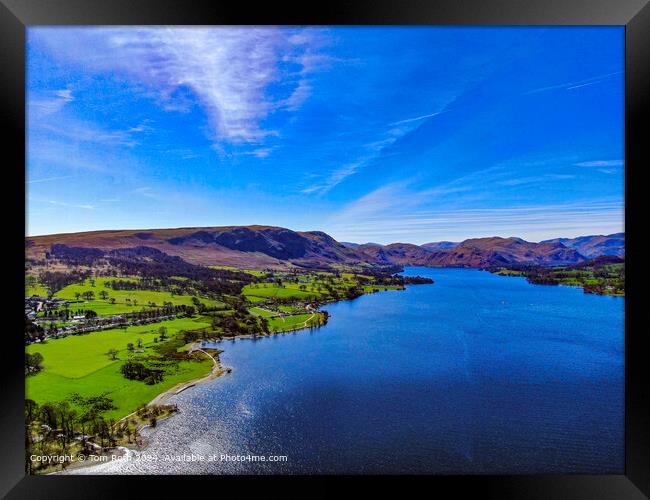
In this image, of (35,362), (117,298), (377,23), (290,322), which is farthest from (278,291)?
(377,23)

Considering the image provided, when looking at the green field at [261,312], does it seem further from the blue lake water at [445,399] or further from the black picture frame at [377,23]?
the black picture frame at [377,23]

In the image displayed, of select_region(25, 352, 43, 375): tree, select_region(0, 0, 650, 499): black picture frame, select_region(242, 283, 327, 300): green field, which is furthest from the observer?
select_region(242, 283, 327, 300): green field

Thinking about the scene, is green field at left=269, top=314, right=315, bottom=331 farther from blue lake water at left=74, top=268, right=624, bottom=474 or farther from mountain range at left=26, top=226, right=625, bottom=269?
mountain range at left=26, top=226, right=625, bottom=269

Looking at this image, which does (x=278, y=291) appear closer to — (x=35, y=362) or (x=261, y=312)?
(x=261, y=312)

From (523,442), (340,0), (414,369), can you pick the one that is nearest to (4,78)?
(340,0)

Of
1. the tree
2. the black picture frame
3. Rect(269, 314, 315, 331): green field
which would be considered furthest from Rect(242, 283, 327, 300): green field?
the black picture frame

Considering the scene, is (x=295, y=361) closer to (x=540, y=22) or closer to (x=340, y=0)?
(x=340, y=0)

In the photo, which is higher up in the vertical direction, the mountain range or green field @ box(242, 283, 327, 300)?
the mountain range

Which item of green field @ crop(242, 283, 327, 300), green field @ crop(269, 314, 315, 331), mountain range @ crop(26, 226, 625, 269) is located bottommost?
green field @ crop(269, 314, 315, 331)
